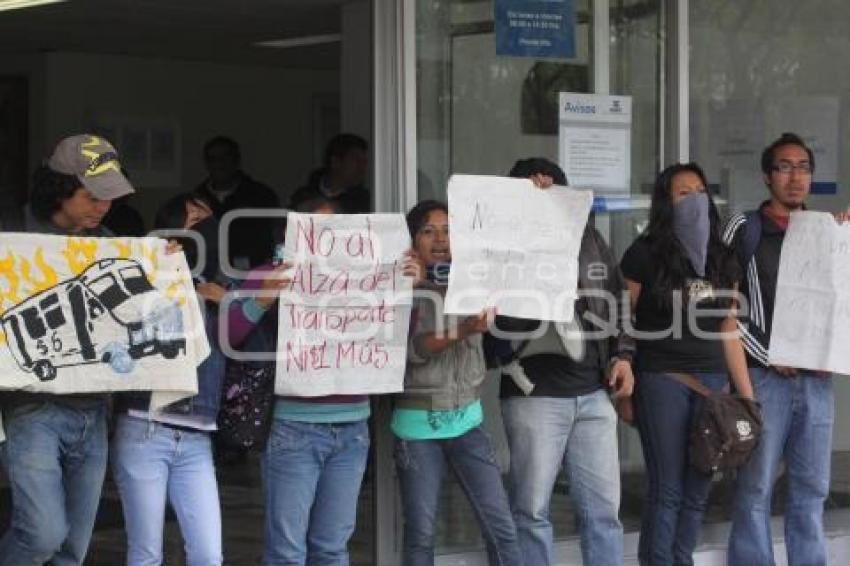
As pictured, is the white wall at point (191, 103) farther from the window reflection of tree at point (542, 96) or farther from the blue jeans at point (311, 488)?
the blue jeans at point (311, 488)

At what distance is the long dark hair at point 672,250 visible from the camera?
7246 millimetres

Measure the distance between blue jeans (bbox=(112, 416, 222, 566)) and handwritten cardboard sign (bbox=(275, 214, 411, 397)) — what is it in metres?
0.44

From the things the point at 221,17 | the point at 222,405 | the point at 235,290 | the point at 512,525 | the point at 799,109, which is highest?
the point at 221,17

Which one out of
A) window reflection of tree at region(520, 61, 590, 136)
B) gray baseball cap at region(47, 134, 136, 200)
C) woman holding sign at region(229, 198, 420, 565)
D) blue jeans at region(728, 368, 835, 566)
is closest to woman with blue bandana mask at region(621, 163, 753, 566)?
blue jeans at region(728, 368, 835, 566)

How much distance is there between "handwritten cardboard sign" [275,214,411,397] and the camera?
255 inches

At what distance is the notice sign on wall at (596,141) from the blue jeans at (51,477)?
264cm

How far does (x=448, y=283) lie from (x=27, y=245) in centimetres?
157

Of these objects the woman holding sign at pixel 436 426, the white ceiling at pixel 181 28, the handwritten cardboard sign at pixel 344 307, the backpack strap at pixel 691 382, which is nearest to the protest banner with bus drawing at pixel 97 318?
the handwritten cardboard sign at pixel 344 307

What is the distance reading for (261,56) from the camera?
1508 cm

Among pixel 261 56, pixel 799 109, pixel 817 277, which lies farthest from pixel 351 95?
pixel 261 56

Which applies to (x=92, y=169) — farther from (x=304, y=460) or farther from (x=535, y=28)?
(x=535, y=28)

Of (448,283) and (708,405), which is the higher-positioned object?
(448,283)

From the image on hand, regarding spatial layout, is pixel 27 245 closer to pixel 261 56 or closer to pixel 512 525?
pixel 512 525

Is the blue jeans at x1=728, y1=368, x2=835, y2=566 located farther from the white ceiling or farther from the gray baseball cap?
the white ceiling
